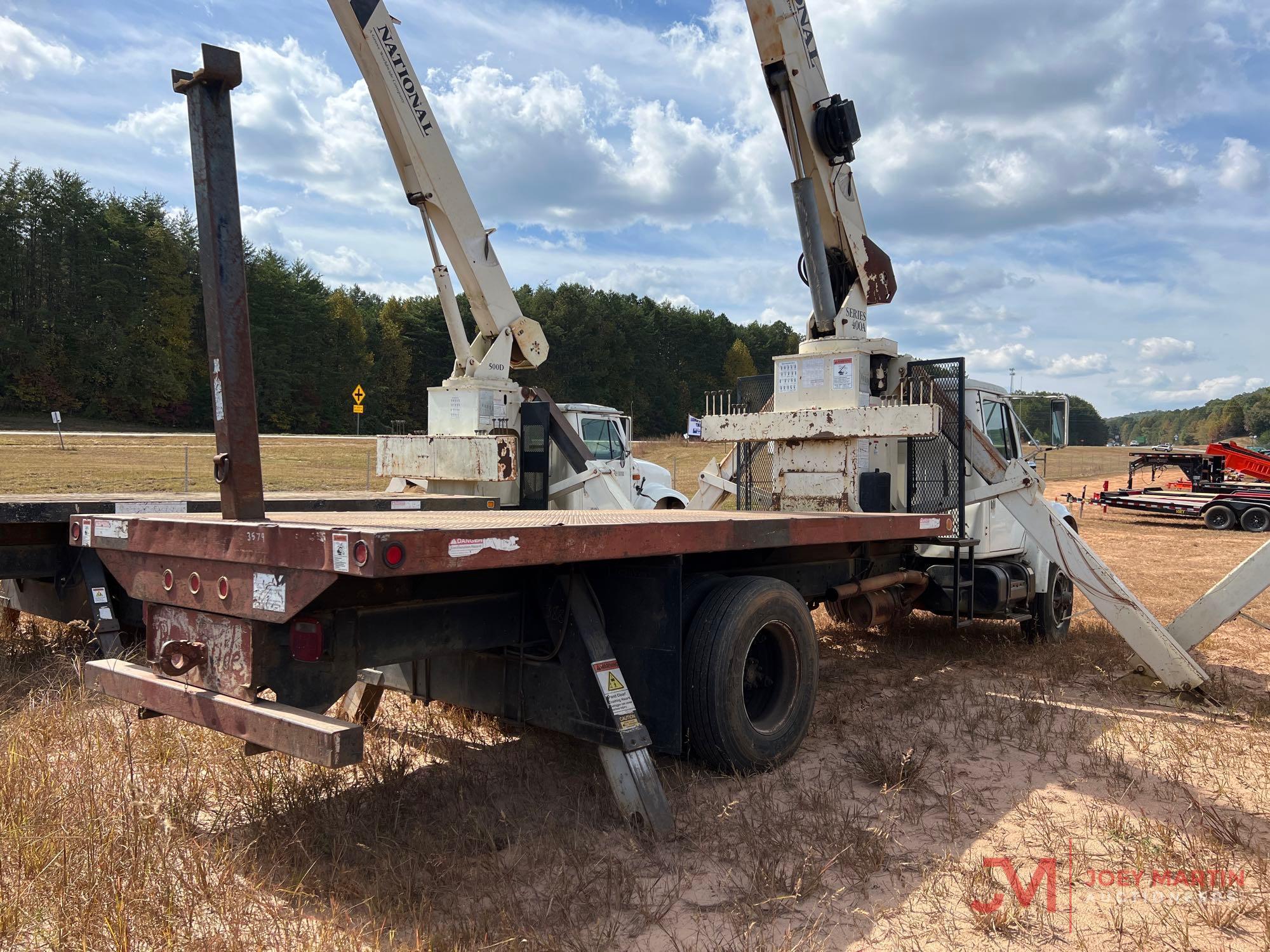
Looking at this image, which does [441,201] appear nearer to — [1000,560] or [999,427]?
[999,427]

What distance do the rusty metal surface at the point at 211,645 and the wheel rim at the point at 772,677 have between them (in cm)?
251

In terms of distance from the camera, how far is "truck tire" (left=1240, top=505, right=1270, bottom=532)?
20.6 m

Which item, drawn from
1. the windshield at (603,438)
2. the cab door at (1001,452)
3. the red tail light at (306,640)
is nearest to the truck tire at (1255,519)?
the cab door at (1001,452)

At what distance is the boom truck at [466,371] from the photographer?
9648mm

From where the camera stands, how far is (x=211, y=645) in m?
3.43

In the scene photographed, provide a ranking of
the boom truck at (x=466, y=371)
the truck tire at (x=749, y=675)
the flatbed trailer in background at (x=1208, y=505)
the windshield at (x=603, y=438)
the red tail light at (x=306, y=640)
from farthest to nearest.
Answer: the flatbed trailer in background at (x=1208, y=505) < the windshield at (x=603, y=438) < the boom truck at (x=466, y=371) < the truck tire at (x=749, y=675) < the red tail light at (x=306, y=640)

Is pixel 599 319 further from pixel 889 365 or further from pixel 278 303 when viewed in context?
pixel 889 365

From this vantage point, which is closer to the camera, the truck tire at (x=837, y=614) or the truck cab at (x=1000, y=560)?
the truck cab at (x=1000, y=560)

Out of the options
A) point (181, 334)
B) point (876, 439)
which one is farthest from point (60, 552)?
point (181, 334)

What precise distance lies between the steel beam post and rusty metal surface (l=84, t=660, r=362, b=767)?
70cm

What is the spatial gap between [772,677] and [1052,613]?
4.46 meters

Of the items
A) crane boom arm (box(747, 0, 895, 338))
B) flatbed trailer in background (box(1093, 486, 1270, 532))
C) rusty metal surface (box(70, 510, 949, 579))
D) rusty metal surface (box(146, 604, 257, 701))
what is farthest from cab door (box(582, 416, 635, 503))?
flatbed trailer in background (box(1093, 486, 1270, 532))

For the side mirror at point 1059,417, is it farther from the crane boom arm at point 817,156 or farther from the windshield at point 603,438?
the windshield at point 603,438

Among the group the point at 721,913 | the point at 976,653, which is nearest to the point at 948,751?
the point at 721,913
